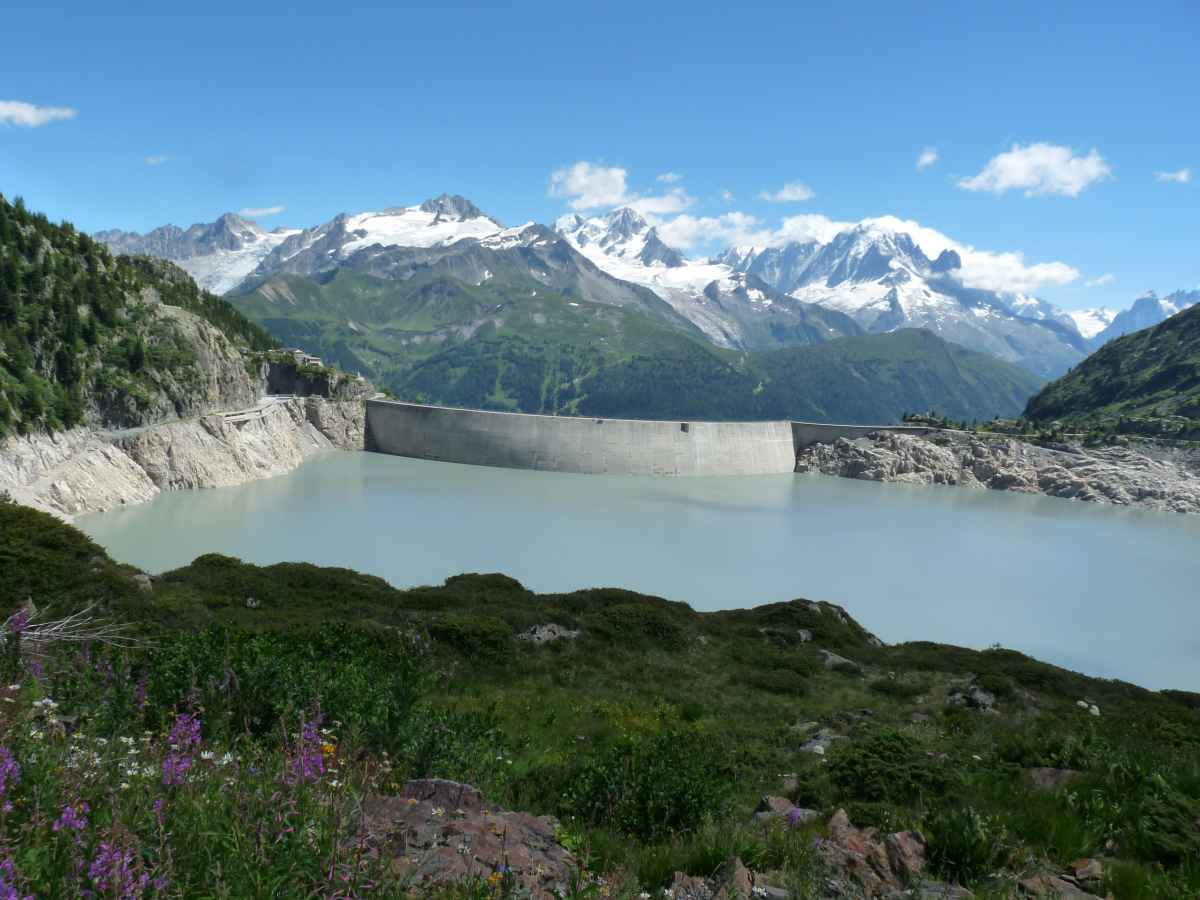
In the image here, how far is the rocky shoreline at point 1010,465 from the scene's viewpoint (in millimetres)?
69188

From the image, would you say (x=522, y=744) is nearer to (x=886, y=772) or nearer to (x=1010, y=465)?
(x=886, y=772)

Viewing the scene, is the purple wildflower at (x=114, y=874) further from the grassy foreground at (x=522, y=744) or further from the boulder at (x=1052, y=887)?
the boulder at (x=1052, y=887)

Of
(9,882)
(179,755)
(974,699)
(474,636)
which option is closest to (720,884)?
(179,755)

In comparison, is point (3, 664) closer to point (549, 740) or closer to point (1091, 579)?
point (549, 740)

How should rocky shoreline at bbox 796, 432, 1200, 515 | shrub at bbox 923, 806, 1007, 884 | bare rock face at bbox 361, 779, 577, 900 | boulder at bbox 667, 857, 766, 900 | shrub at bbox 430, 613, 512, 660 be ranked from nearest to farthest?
bare rock face at bbox 361, 779, 577, 900 → boulder at bbox 667, 857, 766, 900 → shrub at bbox 923, 806, 1007, 884 → shrub at bbox 430, 613, 512, 660 → rocky shoreline at bbox 796, 432, 1200, 515

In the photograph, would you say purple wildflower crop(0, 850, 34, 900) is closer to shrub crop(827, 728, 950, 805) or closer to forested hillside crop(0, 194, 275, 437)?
shrub crop(827, 728, 950, 805)

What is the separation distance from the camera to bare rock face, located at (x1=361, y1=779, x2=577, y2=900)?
4.44 meters

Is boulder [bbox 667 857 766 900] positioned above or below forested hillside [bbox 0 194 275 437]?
below

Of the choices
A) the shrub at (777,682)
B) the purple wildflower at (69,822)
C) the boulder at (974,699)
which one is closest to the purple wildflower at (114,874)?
the purple wildflower at (69,822)

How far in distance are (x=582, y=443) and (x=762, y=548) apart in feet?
103

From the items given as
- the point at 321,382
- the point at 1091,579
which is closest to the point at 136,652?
the point at 1091,579

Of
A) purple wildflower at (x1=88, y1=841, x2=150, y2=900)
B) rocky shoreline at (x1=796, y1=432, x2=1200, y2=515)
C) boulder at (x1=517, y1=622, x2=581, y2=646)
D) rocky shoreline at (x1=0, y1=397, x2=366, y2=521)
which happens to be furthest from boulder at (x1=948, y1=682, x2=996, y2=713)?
rocky shoreline at (x1=796, y1=432, x2=1200, y2=515)

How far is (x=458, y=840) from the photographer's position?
4945 mm

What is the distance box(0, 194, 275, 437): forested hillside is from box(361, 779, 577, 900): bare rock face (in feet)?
137
